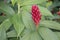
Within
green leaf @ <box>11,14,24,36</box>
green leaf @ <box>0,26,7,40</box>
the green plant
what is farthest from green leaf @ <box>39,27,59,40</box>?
green leaf @ <box>0,26,7,40</box>

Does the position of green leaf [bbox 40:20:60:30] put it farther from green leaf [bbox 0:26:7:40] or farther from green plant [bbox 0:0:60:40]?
green leaf [bbox 0:26:7:40]

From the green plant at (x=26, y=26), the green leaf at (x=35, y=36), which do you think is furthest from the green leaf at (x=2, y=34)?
the green leaf at (x=35, y=36)

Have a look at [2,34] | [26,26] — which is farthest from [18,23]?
[2,34]

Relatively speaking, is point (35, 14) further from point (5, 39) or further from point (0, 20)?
point (0, 20)

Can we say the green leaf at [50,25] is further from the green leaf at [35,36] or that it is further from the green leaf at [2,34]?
the green leaf at [2,34]

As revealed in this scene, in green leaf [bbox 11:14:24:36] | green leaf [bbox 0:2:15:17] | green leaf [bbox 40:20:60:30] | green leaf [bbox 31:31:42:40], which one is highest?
green leaf [bbox 0:2:15:17]

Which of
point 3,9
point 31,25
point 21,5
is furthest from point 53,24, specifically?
point 3,9

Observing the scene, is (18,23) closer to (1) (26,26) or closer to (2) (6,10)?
(1) (26,26)

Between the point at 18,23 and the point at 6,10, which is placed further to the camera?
the point at 6,10

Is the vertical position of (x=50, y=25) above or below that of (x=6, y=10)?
below
